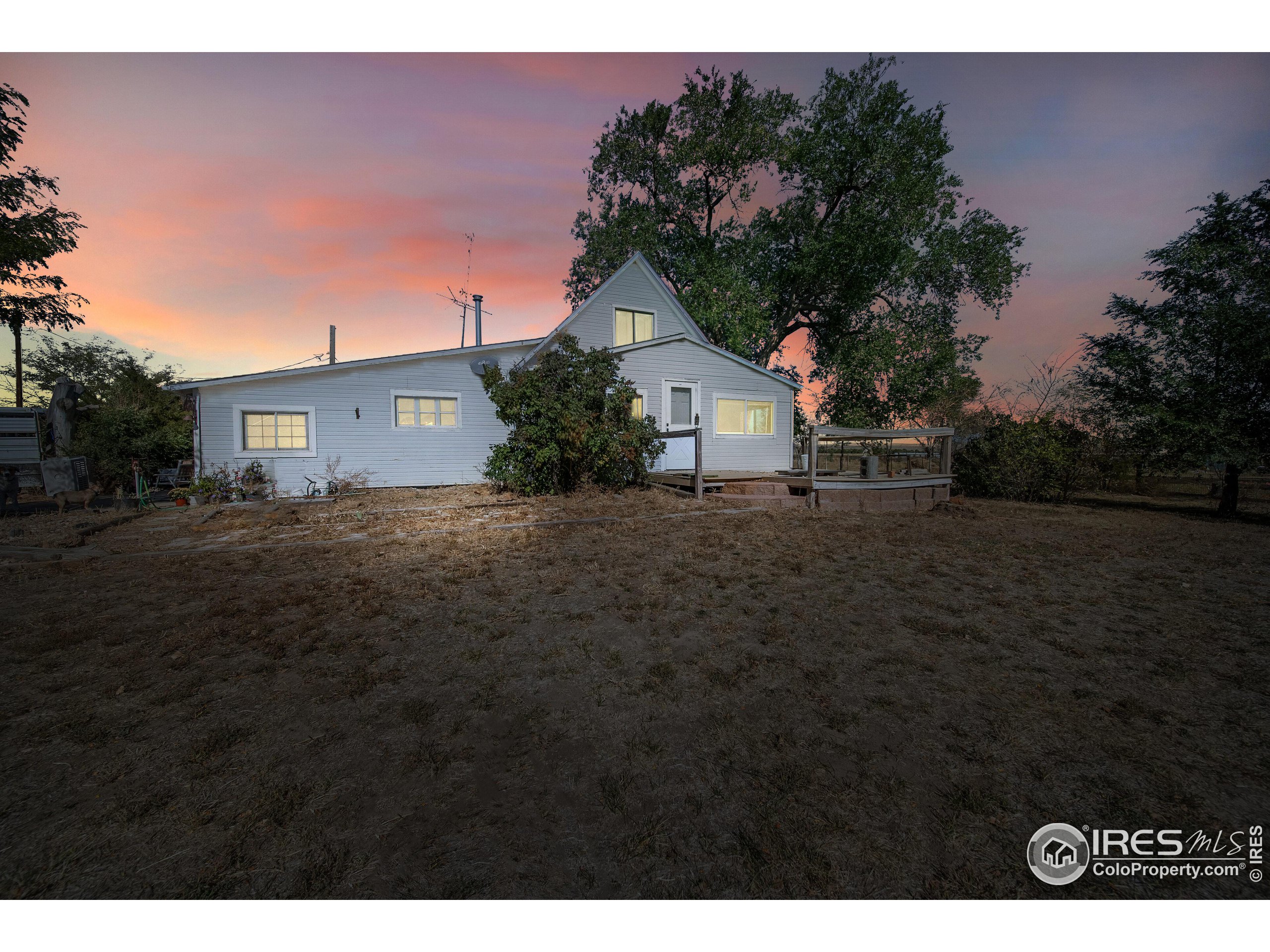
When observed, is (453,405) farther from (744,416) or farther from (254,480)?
(744,416)

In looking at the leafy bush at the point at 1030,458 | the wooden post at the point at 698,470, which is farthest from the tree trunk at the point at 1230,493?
the wooden post at the point at 698,470

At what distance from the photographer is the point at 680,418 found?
Result: 1472 centimetres

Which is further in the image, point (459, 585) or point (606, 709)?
point (459, 585)

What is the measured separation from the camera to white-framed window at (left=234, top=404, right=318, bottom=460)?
11.8 meters

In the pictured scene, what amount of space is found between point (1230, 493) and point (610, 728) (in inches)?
643

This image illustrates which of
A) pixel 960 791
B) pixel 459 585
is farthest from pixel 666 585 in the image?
pixel 960 791

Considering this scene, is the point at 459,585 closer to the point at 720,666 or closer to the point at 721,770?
the point at 720,666

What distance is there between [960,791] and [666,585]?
10.7 ft

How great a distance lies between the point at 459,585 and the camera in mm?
5098

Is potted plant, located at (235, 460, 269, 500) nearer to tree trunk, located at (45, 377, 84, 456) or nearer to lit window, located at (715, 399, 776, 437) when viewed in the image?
tree trunk, located at (45, 377, 84, 456)

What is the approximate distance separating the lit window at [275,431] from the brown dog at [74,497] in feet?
9.27

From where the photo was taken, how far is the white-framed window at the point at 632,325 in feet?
53.1

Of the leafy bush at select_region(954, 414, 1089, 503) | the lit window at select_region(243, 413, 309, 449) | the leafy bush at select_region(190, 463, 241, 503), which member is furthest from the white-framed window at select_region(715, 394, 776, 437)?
the leafy bush at select_region(190, 463, 241, 503)

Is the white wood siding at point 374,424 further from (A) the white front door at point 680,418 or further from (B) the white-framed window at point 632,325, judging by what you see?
(A) the white front door at point 680,418
